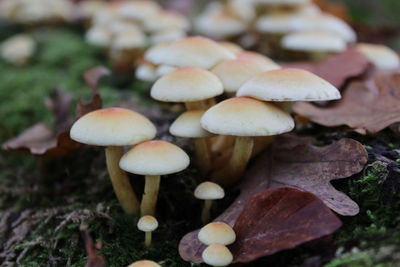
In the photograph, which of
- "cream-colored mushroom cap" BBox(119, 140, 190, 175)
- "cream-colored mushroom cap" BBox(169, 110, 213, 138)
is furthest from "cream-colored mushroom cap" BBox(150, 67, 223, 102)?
"cream-colored mushroom cap" BBox(119, 140, 190, 175)

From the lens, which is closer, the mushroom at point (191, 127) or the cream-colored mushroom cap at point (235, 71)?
the mushroom at point (191, 127)

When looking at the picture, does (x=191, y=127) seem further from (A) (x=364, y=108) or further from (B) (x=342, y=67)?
(B) (x=342, y=67)

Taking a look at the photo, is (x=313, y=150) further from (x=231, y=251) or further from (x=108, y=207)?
(x=108, y=207)

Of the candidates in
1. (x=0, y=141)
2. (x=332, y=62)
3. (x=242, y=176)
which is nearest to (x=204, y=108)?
(x=242, y=176)

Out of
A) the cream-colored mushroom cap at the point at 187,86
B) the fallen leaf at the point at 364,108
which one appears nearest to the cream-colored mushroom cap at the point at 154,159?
the cream-colored mushroom cap at the point at 187,86

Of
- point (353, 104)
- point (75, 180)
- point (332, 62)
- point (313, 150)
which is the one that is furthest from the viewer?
point (332, 62)

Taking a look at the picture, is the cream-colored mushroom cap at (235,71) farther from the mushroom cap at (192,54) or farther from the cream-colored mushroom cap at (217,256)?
the cream-colored mushroom cap at (217,256)
